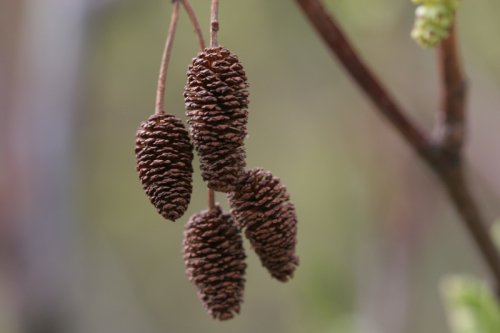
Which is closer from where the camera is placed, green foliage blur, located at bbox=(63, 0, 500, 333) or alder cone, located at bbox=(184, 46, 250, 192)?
alder cone, located at bbox=(184, 46, 250, 192)

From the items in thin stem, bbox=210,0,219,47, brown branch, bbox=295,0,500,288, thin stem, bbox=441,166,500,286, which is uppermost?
thin stem, bbox=210,0,219,47

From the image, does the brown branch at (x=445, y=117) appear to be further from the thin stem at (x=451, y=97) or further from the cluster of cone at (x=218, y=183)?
the cluster of cone at (x=218, y=183)

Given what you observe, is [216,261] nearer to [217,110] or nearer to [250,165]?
[217,110]

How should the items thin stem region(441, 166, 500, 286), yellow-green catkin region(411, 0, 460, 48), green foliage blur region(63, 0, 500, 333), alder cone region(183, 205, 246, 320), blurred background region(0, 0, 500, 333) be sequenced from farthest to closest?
green foliage blur region(63, 0, 500, 333) < blurred background region(0, 0, 500, 333) < thin stem region(441, 166, 500, 286) < alder cone region(183, 205, 246, 320) < yellow-green catkin region(411, 0, 460, 48)

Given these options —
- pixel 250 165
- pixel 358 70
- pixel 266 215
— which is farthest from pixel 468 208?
pixel 250 165

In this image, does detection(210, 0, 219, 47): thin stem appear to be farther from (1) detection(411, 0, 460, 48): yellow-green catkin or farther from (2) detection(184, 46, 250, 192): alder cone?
(1) detection(411, 0, 460, 48): yellow-green catkin

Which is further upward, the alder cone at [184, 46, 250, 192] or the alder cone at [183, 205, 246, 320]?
the alder cone at [184, 46, 250, 192]

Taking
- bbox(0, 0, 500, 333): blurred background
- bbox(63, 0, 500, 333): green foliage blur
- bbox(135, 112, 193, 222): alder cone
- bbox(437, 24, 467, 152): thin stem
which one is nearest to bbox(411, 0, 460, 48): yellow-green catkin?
bbox(437, 24, 467, 152): thin stem

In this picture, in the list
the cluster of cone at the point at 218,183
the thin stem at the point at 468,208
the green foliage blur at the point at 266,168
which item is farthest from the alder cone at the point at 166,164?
the green foliage blur at the point at 266,168
